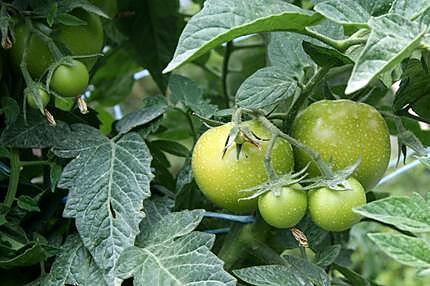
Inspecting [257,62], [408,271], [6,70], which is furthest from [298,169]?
[408,271]

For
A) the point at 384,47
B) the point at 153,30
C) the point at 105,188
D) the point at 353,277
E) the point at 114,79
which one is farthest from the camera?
the point at 114,79

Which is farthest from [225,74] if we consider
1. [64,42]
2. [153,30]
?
[64,42]

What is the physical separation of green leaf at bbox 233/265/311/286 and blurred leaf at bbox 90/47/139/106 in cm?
52

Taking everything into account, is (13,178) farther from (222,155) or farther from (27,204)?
(222,155)

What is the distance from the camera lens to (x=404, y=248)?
16.4 inches

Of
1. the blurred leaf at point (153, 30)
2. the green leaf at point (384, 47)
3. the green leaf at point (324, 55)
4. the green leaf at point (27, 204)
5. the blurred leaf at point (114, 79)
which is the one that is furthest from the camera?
the blurred leaf at point (114, 79)

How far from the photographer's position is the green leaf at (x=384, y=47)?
389mm

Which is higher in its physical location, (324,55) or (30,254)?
(324,55)

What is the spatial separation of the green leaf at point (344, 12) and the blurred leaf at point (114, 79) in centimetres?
59

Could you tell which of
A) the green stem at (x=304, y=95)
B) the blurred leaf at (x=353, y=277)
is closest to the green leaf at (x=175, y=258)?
the green stem at (x=304, y=95)

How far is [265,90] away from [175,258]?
14 centimetres

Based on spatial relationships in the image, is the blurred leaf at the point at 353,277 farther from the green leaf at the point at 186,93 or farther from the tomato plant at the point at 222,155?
the green leaf at the point at 186,93

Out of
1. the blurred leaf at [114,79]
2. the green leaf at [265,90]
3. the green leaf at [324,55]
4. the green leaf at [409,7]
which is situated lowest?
the blurred leaf at [114,79]

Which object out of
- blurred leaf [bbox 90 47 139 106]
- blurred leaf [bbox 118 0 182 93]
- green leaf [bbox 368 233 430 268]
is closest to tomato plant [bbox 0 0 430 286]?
green leaf [bbox 368 233 430 268]
